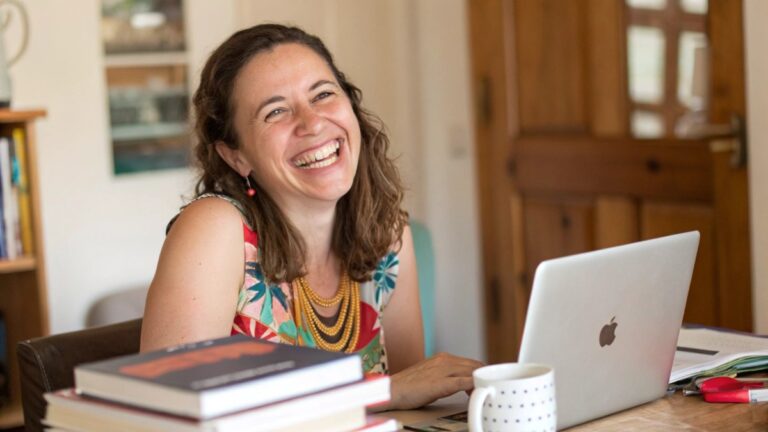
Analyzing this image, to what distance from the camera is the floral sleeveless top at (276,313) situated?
187 centimetres

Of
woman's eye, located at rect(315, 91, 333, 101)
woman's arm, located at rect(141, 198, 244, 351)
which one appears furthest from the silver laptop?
woman's eye, located at rect(315, 91, 333, 101)

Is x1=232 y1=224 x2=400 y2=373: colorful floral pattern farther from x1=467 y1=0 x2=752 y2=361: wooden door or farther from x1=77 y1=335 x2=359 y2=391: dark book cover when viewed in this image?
x1=467 y1=0 x2=752 y2=361: wooden door

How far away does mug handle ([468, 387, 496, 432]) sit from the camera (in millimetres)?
1227

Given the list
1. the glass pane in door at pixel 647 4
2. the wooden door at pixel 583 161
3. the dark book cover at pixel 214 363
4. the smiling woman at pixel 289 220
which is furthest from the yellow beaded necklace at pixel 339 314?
the glass pane in door at pixel 647 4

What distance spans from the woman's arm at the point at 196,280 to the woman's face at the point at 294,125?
0.42 ft

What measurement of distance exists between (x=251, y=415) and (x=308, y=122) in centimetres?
89

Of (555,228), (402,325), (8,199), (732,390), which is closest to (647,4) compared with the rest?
(555,228)

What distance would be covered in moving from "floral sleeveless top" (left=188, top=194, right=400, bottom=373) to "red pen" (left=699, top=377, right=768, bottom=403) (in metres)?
0.62

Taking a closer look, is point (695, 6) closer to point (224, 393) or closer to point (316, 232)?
point (316, 232)

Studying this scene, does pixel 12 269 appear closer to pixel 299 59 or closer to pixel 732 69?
pixel 299 59

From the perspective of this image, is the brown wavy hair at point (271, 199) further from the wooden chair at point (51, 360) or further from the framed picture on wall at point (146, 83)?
the framed picture on wall at point (146, 83)

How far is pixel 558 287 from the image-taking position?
135 centimetres

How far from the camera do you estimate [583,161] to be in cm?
354

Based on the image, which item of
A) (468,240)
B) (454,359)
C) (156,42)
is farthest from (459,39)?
(454,359)
